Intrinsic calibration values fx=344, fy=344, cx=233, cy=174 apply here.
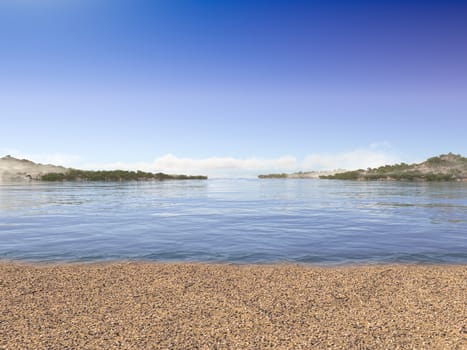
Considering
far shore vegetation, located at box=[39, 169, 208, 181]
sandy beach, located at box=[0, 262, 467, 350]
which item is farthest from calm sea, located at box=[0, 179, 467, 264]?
far shore vegetation, located at box=[39, 169, 208, 181]

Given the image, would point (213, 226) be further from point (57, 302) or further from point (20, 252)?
point (57, 302)

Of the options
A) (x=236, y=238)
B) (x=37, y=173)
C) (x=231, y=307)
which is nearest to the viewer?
(x=231, y=307)

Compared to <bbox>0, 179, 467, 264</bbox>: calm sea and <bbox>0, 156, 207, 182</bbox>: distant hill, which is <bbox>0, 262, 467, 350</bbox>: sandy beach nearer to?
<bbox>0, 179, 467, 264</bbox>: calm sea

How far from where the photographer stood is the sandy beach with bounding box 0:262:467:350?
6.96 metres

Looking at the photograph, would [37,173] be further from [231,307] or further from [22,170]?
[231,307]

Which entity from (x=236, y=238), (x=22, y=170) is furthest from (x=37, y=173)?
(x=236, y=238)

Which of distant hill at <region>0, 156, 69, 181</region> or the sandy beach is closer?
the sandy beach

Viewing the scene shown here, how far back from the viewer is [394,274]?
11.8 m

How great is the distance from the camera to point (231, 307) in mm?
8680

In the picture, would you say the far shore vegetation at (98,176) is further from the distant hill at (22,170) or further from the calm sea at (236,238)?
the calm sea at (236,238)

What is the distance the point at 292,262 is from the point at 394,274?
3.74 meters

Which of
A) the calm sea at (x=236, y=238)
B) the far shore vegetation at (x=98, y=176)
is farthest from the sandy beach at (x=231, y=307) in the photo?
the far shore vegetation at (x=98, y=176)

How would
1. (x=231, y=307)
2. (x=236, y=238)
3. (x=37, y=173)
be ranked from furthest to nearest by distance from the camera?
(x=37, y=173) < (x=236, y=238) < (x=231, y=307)

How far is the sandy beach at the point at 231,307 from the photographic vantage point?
696 centimetres
